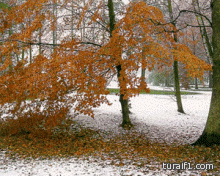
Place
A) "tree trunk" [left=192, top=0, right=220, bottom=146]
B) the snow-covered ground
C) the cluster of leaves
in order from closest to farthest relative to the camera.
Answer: the snow-covered ground < the cluster of leaves < "tree trunk" [left=192, top=0, right=220, bottom=146]

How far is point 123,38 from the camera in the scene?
5.80 m

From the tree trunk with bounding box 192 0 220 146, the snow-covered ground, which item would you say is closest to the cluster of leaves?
the tree trunk with bounding box 192 0 220 146

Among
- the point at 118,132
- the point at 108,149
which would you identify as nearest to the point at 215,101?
the point at 108,149

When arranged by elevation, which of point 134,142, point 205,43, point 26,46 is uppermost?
point 205,43

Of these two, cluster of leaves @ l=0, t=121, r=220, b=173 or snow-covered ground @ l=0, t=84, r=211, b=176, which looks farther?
cluster of leaves @ l=0, t=121, r=220, b=173

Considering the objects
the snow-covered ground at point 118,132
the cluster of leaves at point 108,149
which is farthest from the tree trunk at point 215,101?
the snow-covered ground at point 118,132

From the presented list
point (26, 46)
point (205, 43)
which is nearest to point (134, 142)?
point (26, 46)

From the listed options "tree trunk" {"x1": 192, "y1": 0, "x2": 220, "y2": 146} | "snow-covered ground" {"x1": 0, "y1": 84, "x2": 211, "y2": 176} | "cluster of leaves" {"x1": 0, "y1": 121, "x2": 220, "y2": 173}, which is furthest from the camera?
"tree trunk" {"x1": 192, "y1": 0, "x2": 220, "y2": 146}

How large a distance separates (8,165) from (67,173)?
5.97 ft

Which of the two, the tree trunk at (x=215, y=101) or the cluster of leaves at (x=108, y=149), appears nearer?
the cluster of leaves at (x=108, y=149)

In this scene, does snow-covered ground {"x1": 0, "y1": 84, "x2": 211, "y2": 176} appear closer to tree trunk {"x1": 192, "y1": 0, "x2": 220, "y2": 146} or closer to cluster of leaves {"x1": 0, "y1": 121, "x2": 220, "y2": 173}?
cluster of leaves {"x1": 0, "y1": 121, "x2": 220, "y2": 173}

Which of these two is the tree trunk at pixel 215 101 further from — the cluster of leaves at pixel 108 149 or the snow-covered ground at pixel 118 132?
the snow-covered ground at pixel 118 132

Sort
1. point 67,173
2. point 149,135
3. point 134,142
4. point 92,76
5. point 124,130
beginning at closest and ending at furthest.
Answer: point 67,173, point 92,76, point 134,142, point 149,135, point 124,130

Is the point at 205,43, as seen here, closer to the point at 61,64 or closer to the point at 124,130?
the point at 124,130
